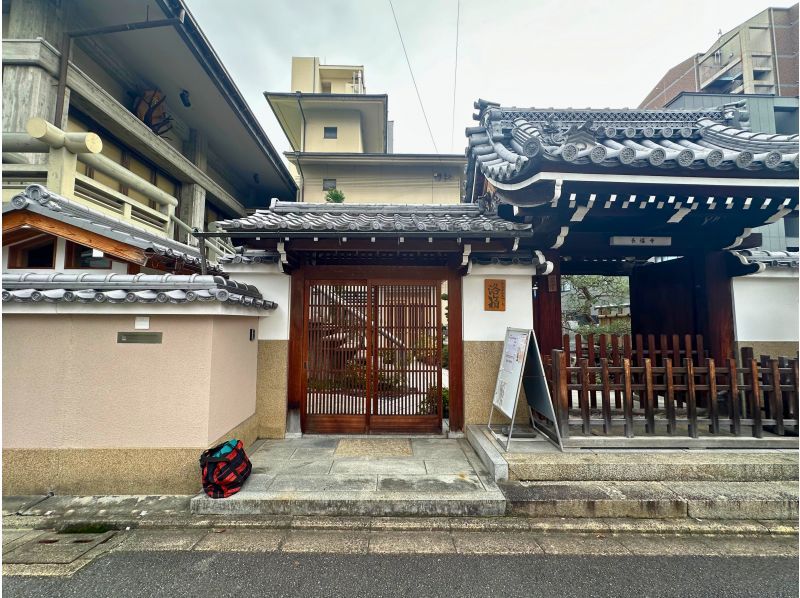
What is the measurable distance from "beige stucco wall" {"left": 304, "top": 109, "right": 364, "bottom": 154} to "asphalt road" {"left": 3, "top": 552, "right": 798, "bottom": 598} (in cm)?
1877

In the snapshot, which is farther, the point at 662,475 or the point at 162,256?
the point at 162,256

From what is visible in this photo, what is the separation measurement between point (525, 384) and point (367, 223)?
11.7 feet

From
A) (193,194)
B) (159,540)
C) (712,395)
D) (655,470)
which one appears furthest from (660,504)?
(193,194)

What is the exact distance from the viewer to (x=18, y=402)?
163 inches

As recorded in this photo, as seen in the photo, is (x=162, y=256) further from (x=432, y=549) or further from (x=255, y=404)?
(x=432, y=549)

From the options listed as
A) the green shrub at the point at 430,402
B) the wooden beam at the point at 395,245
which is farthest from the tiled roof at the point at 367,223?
the green shrub at the point at 430,402

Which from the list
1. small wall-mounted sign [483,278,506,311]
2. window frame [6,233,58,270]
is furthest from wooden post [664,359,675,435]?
window frame [6,233,58,270]

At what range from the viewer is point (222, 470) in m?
3.93

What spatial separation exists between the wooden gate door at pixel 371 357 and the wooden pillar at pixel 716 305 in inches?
179

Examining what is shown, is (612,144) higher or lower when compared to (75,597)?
higher

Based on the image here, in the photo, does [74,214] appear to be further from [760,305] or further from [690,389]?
[760,305]

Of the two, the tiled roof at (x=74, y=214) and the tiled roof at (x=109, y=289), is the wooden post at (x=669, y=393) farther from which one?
the tiled roof at (x=74, y=214)

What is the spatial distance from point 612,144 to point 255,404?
22.8 ft

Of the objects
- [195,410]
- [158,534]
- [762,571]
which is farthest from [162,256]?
[762,571]
